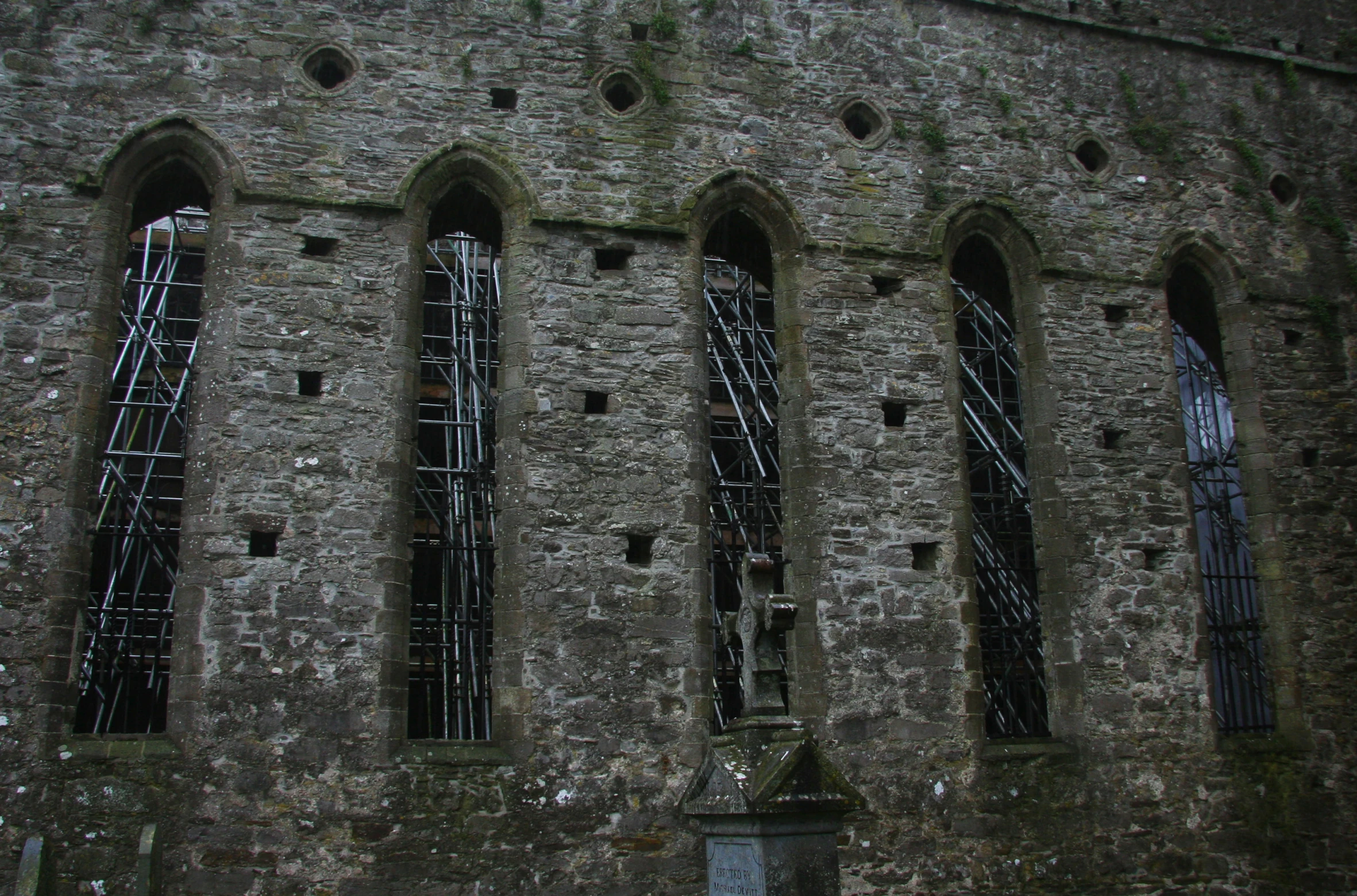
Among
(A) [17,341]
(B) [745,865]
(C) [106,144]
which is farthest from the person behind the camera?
(C) [106,144]

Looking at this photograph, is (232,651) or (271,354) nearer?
(232,651)

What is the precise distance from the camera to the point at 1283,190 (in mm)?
10352

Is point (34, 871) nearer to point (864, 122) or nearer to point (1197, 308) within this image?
point (864, 122)

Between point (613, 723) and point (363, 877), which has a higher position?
point (613, 723)

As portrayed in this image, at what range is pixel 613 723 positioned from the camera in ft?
24.5

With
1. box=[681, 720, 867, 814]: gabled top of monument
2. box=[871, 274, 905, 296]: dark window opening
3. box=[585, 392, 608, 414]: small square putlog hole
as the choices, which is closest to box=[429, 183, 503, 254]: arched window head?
box=[585, 392, 608, 414]: small square putlog hole

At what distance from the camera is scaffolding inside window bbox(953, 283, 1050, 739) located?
10797 millimetres

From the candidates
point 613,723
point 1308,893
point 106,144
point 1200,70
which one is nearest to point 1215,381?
point 1200,70

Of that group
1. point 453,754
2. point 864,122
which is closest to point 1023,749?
point 453,754

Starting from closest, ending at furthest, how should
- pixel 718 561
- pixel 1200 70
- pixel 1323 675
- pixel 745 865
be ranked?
pixel 745 865
pixel 1323 675
pixel 1200 70
pixel 718 561

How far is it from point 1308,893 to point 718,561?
20.4 ft

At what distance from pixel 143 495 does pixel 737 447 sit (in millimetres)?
6548

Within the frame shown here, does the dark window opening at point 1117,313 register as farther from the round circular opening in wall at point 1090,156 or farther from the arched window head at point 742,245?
the arched window head at point 742,245

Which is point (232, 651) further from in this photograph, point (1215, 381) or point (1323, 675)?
point (1215, 381)
